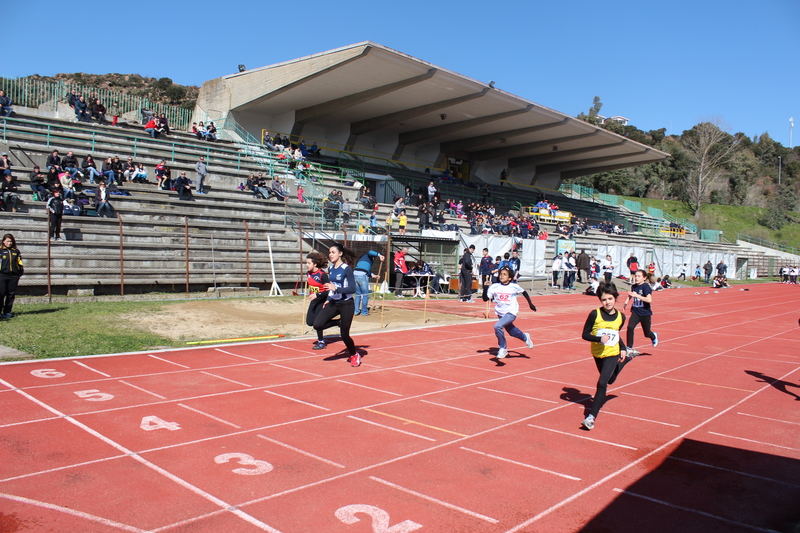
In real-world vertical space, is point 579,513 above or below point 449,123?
below

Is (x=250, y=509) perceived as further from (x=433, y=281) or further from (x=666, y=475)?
(x=433, y=281)

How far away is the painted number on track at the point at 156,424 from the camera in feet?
20.4

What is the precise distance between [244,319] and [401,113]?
80.8 feet

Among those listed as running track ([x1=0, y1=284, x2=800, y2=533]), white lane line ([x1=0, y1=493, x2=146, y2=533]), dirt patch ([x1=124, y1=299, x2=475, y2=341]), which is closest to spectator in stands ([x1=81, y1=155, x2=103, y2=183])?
dirt patch ([x1=124, y1=299, x2=475, y2=341])

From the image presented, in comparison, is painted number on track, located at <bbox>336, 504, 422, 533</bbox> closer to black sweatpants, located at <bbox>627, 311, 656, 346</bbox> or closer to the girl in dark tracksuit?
black sweatpants, located at <bbox>627, 311, 656, 346</bbox>

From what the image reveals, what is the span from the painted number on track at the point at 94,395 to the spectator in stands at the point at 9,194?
1213 cm

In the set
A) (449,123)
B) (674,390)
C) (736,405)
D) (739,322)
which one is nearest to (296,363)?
(674,390)

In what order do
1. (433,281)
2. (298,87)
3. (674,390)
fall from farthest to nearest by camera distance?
(298,87) < (433,281) < (674,390)

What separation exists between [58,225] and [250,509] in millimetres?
15692

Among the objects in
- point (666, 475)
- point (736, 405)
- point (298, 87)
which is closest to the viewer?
point (666, 475)

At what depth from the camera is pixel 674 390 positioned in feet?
28.6

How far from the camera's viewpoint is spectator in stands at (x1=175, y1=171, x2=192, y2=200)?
21359 millimetres

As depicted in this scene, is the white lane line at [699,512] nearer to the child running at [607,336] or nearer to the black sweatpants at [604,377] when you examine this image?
the black sweatpants at [604,377]

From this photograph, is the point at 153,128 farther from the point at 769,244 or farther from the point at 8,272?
the point at 769,244
